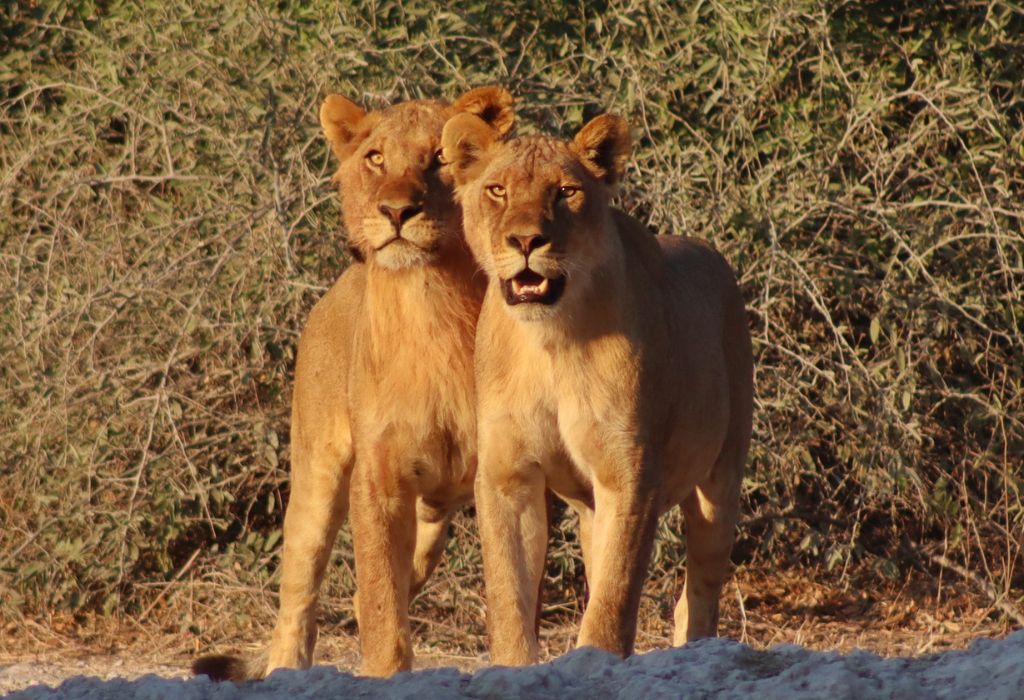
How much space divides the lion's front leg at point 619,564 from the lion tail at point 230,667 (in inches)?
55.6

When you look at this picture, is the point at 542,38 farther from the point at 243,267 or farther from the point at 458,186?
the point at 458,186

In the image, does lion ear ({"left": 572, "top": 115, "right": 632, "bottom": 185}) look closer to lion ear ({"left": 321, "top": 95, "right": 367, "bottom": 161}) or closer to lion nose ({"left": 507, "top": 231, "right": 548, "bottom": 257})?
lion nose ({"left": 507, "top": 231, "right": 548, "bottom": 257})

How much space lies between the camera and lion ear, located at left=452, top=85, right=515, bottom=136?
16.5ft

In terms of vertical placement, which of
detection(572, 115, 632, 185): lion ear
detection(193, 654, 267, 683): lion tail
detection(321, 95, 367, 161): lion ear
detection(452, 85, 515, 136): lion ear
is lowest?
detection(193, 654, 267, 683): lion tail

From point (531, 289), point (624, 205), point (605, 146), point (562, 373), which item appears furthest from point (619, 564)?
point (624, 205)

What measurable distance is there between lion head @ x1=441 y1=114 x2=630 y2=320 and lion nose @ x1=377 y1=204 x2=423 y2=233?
0.15m

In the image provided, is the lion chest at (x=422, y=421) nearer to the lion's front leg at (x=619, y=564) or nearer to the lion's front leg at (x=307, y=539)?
the lion's front leg at (x=619, y=564)

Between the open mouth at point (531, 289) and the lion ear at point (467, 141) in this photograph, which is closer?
the open mouth at point (531, 289)

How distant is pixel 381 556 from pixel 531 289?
3.46ft

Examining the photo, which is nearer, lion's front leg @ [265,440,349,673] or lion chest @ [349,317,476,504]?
lion chest @ [349,317,476,504]

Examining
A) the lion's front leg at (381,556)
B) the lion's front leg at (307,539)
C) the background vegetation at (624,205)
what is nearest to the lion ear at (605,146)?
the lion's front leg at (381,556)

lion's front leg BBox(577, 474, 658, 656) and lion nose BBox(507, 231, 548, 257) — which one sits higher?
lion nose BBox(507, 231, 548, 257)

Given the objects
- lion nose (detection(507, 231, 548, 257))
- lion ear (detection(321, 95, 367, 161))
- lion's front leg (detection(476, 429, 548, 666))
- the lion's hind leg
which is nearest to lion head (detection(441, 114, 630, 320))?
lion nose (detection(507, 231, 548, 257))

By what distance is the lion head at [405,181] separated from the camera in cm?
488
